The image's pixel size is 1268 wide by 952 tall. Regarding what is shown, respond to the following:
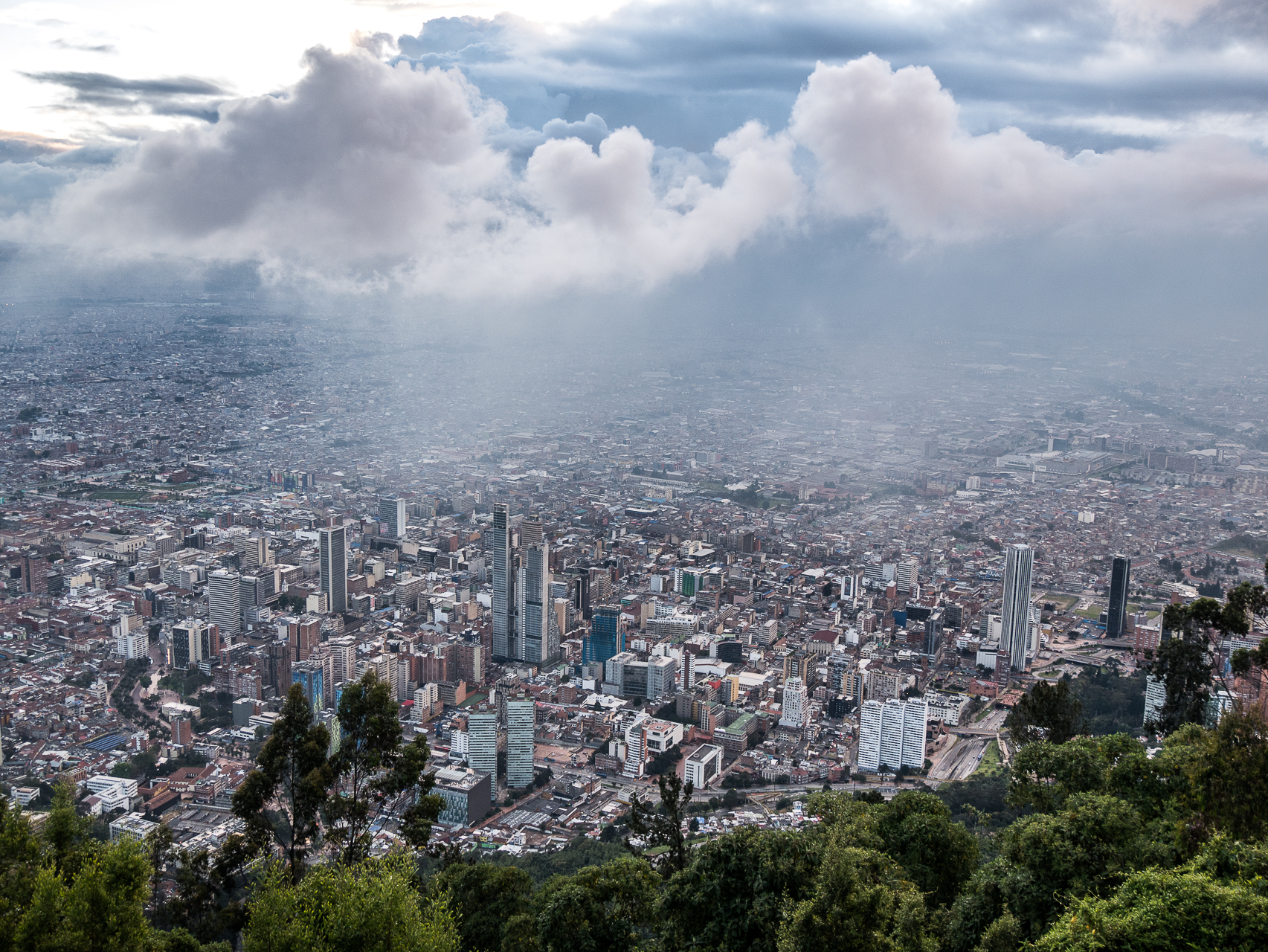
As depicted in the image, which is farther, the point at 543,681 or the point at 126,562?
the point at 126,562

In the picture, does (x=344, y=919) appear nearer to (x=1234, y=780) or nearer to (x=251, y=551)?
(x=1234, y=780)

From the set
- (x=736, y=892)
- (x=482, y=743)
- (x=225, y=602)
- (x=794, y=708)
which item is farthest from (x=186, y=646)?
(x=736, y=892)

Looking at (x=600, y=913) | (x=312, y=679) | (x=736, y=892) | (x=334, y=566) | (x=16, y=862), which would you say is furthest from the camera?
A: (x=334, y=566)

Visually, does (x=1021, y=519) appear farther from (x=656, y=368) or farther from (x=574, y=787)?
(x=656, y=368)

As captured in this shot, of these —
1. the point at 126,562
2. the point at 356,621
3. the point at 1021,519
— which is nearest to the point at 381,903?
the point at 356,621

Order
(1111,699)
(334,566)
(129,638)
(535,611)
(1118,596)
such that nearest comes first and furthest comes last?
(1111,699)
(129,638)
(535,611)
(1118,596)
(334,566)
